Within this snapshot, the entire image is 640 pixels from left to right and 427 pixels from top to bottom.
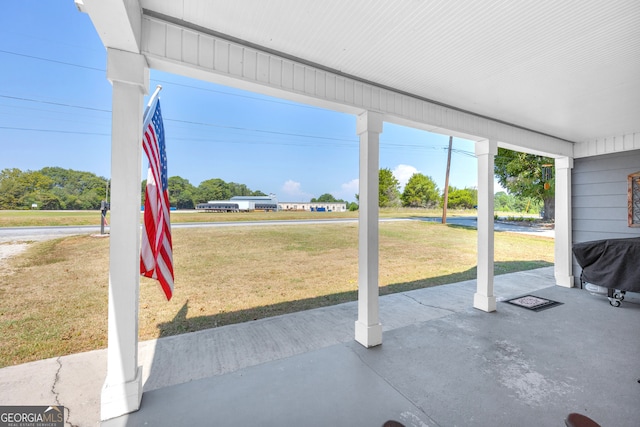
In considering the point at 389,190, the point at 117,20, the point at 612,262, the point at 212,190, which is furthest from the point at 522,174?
the point at 117,20

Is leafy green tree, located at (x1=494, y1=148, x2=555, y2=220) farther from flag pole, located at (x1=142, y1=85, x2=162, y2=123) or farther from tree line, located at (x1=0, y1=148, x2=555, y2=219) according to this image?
flag pole, located at (x1=142, y1=85, x2=162, y2=123)

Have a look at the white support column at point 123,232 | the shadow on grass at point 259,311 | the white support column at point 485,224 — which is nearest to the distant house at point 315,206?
the shadow on grass at point 259,311

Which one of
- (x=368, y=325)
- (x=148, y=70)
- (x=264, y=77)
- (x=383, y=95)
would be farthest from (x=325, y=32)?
(x=368, y=325)

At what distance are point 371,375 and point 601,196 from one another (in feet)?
18.4

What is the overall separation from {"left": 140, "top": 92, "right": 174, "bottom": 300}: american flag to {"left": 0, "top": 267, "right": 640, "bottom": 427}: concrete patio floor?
0.82 metres

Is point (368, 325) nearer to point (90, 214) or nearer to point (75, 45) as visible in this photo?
point (90, 214)

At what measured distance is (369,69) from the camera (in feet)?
7.91

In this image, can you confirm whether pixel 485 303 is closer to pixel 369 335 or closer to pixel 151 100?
pixel 369 335

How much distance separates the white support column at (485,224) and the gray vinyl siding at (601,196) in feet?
9.42

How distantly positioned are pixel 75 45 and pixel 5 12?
55 centimetres

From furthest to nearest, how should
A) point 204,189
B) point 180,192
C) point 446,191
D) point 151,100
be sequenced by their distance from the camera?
point 446,191, point 204,189, point 180,192, point 151,100

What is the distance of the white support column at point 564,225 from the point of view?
4.93m

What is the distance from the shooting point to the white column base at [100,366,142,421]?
169 centimetres

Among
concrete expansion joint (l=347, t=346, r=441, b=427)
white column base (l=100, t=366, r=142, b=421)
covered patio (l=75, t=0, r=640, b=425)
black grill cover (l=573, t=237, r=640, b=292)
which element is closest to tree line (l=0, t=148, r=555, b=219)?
covered patio (l=75, t=0, r=640, b=425)
